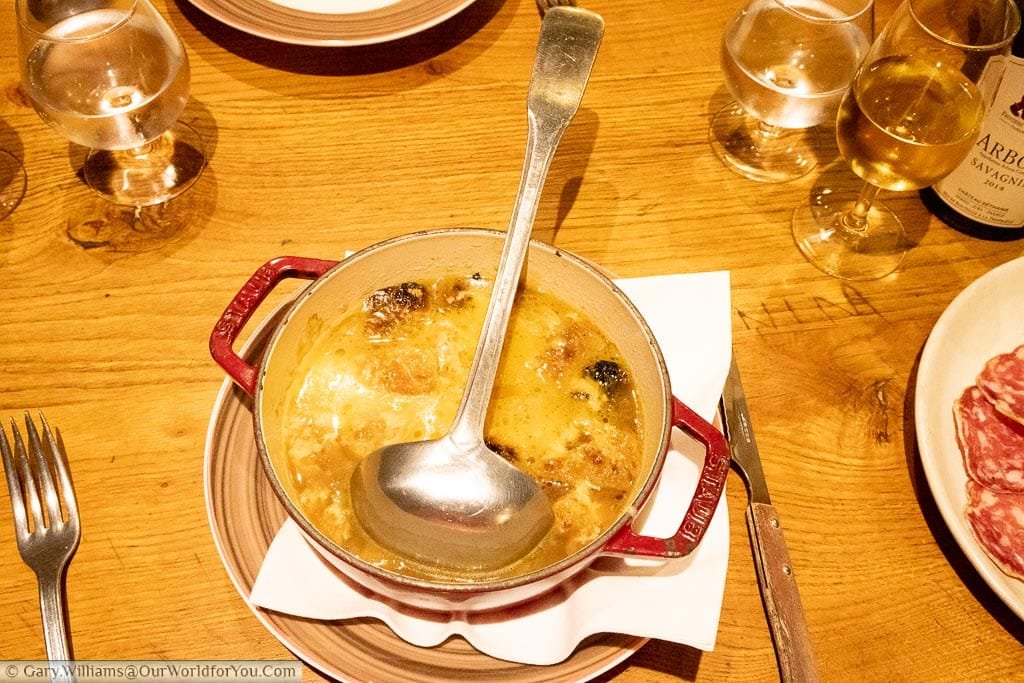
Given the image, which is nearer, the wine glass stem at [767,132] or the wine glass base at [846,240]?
the wine glass base at [846,240]

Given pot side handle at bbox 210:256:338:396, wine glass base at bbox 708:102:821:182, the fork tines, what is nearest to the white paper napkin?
pot side handle at bbox 210:256:338:396

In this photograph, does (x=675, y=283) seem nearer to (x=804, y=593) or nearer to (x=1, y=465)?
(x=804, y=593)

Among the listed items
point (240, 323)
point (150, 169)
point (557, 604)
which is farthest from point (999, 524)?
point (150, 169)

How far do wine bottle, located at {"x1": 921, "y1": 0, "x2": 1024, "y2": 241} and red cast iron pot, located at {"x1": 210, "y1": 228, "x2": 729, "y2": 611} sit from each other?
2.18 feet

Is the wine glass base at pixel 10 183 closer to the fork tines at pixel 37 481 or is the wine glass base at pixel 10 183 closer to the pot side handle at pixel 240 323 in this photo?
the fork tines at pixel 37 481

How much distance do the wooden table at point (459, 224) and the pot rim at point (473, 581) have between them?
251 millimetres

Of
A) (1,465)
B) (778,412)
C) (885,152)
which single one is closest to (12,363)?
(1,465)

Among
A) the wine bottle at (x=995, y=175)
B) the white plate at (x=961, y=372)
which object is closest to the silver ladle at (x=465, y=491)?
the white plate at (x=961, y=372)

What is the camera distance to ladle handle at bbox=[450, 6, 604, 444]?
1.01 m

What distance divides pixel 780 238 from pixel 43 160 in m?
1.24

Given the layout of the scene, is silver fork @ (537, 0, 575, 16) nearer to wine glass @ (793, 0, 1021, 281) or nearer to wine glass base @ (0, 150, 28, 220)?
wine glass @ (793, 0, 1021, 281)

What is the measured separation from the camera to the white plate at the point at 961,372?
107cm

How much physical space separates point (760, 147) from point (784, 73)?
0.43ft

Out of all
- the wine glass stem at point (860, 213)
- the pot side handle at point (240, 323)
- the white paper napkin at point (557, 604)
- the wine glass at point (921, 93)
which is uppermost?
the wine glass at point (921, 93)
